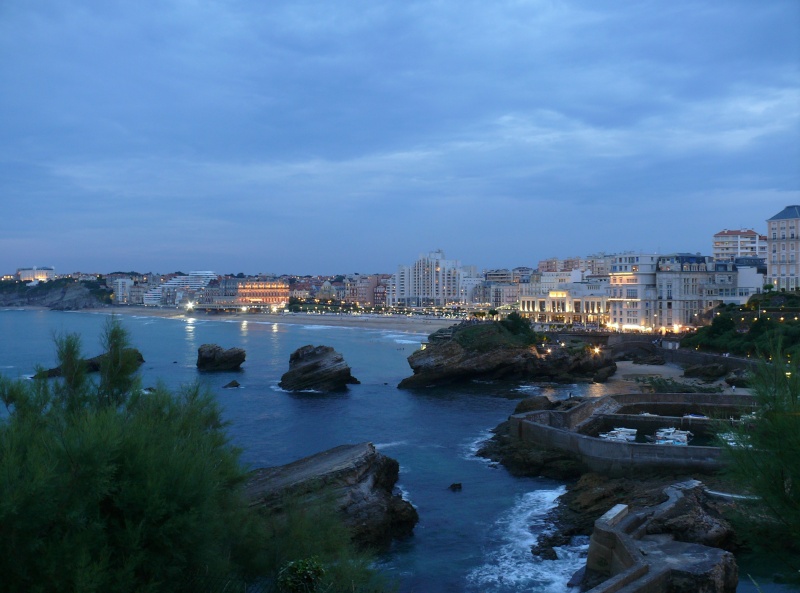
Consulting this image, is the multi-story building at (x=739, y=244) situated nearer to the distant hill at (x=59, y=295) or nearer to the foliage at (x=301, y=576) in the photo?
the foliage at (x=301, y=576)

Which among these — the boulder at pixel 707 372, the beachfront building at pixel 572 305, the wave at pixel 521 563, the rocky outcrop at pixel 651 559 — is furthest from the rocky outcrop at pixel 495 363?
the rocky outcrop at pixel 651 559

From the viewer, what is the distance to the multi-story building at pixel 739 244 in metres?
96.7

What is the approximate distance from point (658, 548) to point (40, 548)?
11.2 m

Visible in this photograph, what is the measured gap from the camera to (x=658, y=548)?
1330 cm

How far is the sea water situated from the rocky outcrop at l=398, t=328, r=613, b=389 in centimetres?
146

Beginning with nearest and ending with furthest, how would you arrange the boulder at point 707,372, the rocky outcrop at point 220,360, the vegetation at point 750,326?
1. the boulder at point 707,372
2. the vegetation at point 750,326
3. the rocky outcrop at point 220,360

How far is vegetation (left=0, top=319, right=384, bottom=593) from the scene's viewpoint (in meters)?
6.04

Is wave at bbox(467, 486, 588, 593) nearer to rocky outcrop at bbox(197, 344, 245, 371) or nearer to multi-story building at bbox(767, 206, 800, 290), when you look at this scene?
rocky outcrop at bbox(197, 344, 245, 371)

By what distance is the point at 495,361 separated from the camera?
4422 centimetres

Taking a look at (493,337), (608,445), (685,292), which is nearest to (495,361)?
(493,337)

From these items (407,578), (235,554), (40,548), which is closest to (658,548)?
(407,578)

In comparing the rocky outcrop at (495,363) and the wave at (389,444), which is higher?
the rocky outcrop at (495,363)

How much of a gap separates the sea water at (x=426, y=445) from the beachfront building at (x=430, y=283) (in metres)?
70.7

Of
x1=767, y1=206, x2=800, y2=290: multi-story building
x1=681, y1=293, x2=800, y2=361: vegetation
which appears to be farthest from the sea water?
x1=767, y1=206, x2=800, y2=290: multi-story building
